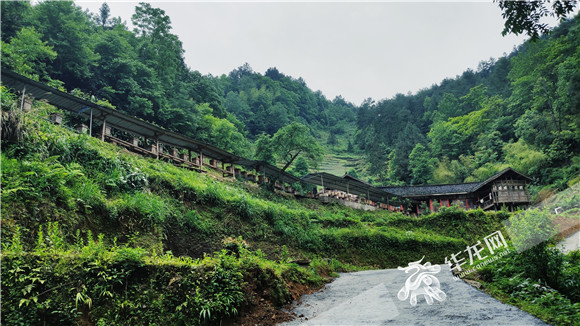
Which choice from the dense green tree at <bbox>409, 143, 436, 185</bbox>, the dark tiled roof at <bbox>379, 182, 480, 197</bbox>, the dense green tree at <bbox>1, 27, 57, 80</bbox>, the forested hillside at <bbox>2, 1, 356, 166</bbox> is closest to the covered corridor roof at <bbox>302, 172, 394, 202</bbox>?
the dark tiled roof at <bbox>379, 182, 480, 197</bbox>

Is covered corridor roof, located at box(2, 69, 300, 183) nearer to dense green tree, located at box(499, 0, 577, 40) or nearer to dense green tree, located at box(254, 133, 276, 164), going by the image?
dense green tree, located at box(254, 133, 276, 164)

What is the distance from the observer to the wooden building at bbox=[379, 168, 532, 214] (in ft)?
118

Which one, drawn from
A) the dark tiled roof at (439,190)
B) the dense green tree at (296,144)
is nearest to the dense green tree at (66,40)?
the dense green tree at (296,144)

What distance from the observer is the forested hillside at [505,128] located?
38625 mm

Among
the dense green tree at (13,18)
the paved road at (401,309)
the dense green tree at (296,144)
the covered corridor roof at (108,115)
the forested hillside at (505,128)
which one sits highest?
the dense green tree at (13,18)

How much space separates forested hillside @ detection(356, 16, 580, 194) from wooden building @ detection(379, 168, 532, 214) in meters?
3.12

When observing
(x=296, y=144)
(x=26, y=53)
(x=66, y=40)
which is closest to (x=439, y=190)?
(x=296, y=144)

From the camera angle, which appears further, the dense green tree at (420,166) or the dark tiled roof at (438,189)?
the dense green tree at (420,166)

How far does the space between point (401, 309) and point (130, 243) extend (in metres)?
6.82

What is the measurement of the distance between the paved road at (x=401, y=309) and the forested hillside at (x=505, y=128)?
27.6 meters

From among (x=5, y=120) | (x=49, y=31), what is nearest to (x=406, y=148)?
(x=49, y=31)

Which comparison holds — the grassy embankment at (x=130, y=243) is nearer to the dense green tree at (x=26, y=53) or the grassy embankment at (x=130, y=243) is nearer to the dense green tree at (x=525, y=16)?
the dense green tree at (x=525, y=16)

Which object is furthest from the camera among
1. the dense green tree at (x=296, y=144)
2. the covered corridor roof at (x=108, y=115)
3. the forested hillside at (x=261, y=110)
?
the forested hillside at (x=261, y=110)

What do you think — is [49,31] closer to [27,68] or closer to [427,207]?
[27,68]
